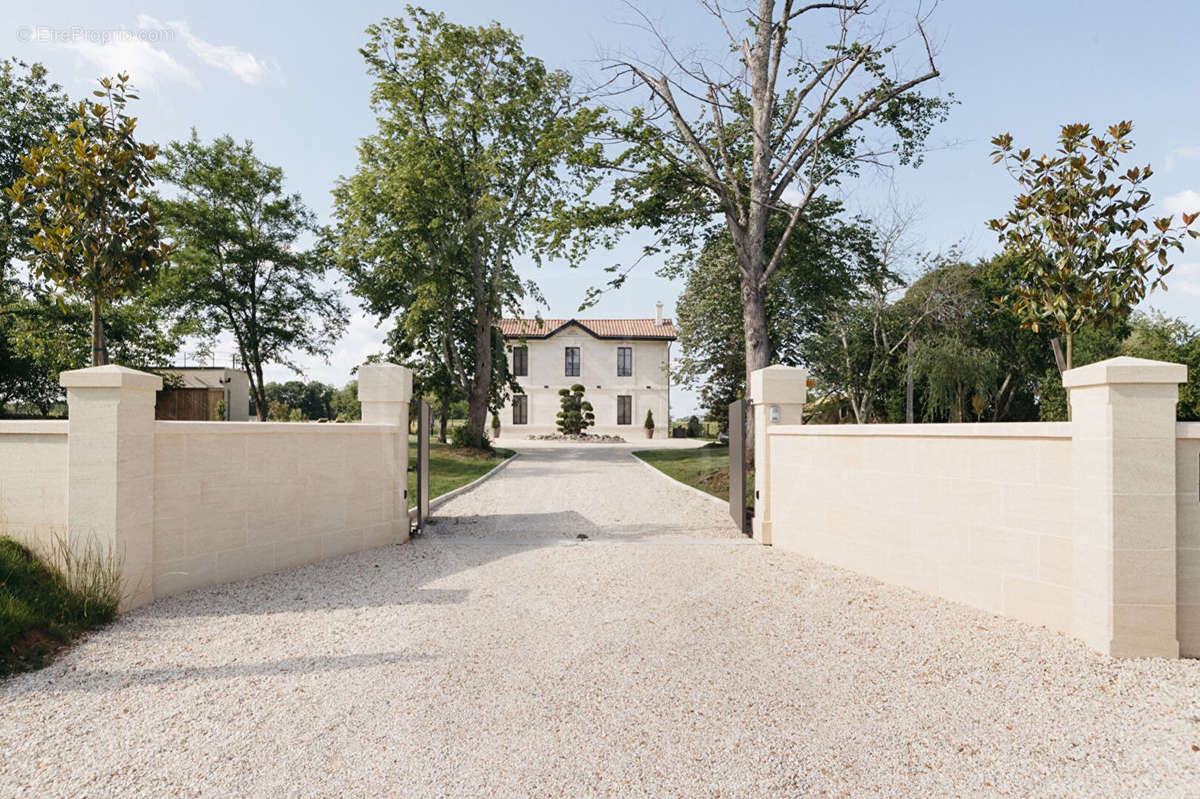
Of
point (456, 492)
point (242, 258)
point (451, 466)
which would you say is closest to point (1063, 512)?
point (456, 492)

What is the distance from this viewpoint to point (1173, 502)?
13.0 ft

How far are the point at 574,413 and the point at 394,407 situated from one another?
26.2m

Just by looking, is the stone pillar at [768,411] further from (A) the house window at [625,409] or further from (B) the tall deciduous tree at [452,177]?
(A) the house window at [625,409]

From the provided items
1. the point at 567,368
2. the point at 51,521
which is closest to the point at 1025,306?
the point at 51,521

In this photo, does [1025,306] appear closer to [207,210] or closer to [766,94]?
[766,94]

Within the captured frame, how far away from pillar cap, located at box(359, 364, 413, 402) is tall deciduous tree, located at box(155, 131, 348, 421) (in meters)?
19.1

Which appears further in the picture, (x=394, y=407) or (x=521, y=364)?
(x=521, y=364)

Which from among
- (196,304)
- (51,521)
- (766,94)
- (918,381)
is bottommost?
(51,521)

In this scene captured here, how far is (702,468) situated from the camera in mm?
15891

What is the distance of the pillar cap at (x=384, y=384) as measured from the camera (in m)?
7.48

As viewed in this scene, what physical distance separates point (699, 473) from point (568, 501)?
4732 mm

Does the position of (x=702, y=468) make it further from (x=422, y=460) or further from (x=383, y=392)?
(x=383, y=392)

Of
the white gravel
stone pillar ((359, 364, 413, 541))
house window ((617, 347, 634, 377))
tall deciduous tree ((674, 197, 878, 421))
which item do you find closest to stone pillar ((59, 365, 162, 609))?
the white gravel

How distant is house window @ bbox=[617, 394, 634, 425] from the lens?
36.4 m
